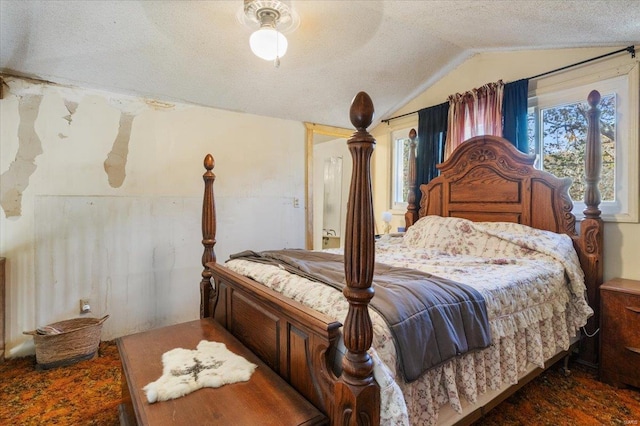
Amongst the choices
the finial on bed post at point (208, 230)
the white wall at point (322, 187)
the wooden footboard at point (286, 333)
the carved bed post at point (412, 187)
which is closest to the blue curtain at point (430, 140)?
the carved bed post at point (412, 187)

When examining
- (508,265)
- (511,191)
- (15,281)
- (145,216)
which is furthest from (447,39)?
(15,281)

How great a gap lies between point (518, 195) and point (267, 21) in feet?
8.20

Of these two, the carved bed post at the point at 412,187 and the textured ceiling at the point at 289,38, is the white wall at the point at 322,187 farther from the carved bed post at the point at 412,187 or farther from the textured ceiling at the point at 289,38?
the textured ceiling at the point at 289,38

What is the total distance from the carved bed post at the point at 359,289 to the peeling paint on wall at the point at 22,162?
9.52ft

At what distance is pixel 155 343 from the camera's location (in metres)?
1.80

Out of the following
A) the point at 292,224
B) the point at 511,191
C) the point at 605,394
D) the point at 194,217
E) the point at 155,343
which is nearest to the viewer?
the point at 155,343

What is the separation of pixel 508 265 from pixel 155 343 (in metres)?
2.24

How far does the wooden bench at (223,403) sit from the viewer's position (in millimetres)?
1139

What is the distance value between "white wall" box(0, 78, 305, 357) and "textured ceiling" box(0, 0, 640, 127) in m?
0.26

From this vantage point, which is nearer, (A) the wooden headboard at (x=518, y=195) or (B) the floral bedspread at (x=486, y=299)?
(B) the floral bedspread at (x=486, y=299)

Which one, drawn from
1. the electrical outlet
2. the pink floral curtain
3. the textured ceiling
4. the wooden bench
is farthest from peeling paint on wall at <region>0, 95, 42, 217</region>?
the pink floral curtain

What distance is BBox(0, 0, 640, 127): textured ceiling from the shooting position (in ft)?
7.14

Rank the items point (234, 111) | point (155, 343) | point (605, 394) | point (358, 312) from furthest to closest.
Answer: point (234, 111) < point (605, 394) < point (155, 343) < point (358, 312)

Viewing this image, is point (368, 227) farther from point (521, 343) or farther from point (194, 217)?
point (194, 217)
